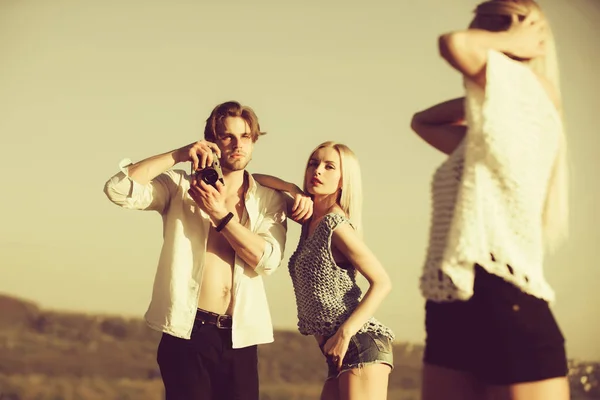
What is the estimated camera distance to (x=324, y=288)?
7.32 feet

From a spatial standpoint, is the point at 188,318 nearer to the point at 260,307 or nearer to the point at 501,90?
the point at 260,307

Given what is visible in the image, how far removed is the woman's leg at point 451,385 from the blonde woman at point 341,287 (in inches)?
30.9

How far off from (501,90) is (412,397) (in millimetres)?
5532

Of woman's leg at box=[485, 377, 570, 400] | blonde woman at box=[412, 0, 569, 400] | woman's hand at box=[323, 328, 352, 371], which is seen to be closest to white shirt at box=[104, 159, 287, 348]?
woman's hand at box=[323, 328, 352, 371]

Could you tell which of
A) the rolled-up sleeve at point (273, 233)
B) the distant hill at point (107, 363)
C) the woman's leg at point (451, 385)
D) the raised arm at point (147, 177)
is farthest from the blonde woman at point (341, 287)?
the distant hill at point (107, 363)

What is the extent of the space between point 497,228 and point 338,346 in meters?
0.98

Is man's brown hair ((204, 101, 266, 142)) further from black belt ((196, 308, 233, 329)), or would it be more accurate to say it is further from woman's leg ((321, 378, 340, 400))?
woman's leg ((321, 378, 340, 400))

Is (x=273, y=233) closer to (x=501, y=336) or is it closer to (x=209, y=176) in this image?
(x=209, y=176)

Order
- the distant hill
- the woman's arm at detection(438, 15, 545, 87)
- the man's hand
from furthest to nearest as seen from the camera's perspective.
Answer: the distant hill < the man's hand < the woman's arm at detection(438, 15, 545, 87)

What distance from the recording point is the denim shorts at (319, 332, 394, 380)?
7.03 ft

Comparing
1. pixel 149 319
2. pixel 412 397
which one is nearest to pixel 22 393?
pixel 412 397

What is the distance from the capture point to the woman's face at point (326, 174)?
7.80 feet

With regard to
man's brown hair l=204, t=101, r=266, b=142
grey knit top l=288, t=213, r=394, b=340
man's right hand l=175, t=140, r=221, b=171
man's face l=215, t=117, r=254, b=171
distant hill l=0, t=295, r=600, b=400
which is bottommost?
distant hill l=0, t=295, r=600, b=400

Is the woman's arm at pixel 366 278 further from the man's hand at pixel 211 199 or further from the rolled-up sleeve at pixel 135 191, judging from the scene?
the rolled-up sleeve at pixel 135 191
